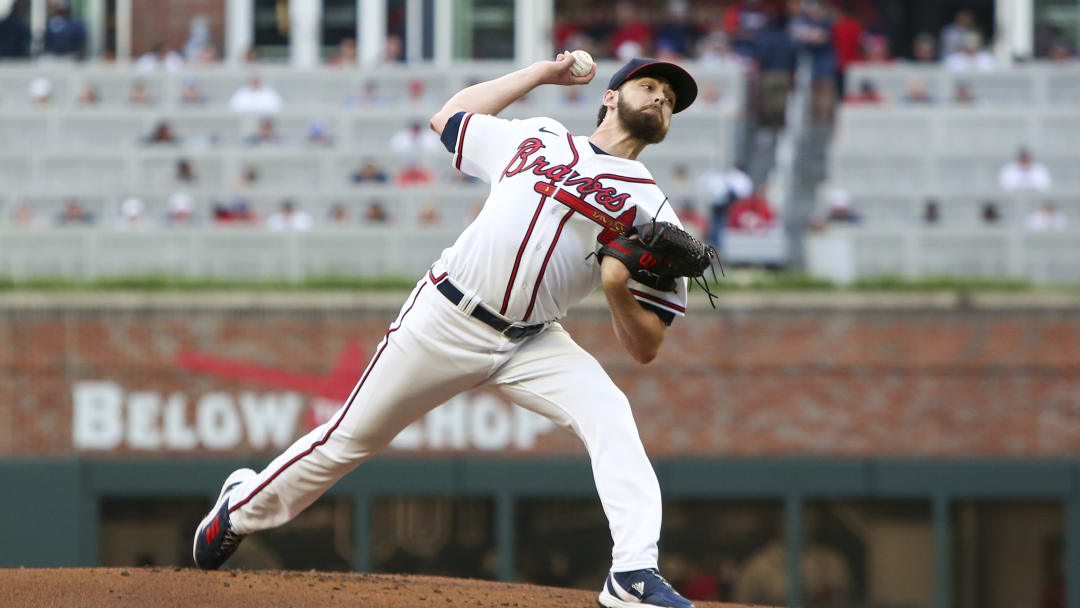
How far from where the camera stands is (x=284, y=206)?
46.6 feet

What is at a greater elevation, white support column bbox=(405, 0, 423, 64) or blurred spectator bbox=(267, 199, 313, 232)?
white support column bbox=(405, 0, 423, 64)

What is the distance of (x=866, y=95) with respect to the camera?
52.6 feet

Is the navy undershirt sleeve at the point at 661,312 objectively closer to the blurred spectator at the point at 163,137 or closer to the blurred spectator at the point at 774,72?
the blurred spectator at the point at 163,137

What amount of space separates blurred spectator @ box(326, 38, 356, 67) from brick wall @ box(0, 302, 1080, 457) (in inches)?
231

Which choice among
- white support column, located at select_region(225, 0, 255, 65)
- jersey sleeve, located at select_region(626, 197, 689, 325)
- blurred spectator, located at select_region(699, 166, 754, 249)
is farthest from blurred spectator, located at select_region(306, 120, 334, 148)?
jersey sleeve, located at select_region(626, 197, 689, 325)

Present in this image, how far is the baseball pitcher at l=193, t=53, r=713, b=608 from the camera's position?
15.8 ft

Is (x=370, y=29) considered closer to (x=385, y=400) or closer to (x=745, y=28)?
(x=745, y=28)

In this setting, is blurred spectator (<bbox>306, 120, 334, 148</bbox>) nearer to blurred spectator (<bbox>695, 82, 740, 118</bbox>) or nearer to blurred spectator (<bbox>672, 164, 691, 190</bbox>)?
blurred spectator (<bbox>695, 82, 740, 118</bbox>)

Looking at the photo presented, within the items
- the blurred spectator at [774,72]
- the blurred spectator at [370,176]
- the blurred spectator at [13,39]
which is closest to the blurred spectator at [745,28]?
the blurred spectator at [774,72]

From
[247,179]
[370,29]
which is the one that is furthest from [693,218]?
[370,29]

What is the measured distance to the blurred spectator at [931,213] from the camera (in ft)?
45.3

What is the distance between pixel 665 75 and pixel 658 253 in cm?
65

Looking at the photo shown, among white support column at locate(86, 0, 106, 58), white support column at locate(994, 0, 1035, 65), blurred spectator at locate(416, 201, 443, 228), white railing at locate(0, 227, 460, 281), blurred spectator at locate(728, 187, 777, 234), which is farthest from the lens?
white support column at locate(86, 0, 106, 58)

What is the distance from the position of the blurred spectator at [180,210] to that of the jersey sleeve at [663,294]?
32.5 ft
